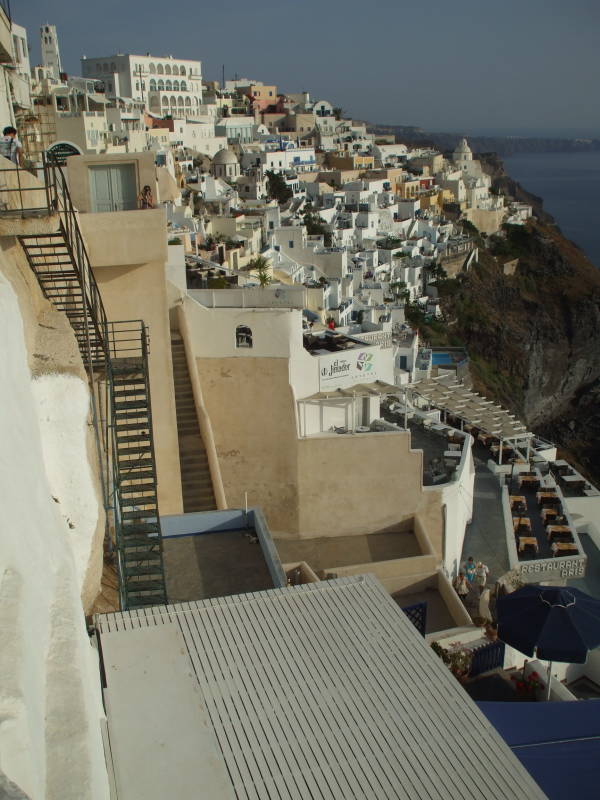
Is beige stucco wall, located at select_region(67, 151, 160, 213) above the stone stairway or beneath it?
above

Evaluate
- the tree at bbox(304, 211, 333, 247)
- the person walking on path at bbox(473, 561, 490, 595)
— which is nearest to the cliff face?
the tree at bbox(304, 211, 333, 247)

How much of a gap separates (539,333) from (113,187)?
5485 centimetres

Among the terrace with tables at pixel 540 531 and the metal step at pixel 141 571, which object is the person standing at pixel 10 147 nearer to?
the metal step at pixel 141 571

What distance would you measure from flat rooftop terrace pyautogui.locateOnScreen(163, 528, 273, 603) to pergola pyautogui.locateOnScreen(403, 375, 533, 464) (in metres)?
13.1

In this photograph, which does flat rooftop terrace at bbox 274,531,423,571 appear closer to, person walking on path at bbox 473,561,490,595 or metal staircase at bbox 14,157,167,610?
person walking on path at bbox 473,561,490,595

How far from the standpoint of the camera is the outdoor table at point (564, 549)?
16.5 meters

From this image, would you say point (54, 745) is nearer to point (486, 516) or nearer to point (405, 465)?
point (405, 465)

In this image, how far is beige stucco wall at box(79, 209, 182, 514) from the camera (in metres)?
10.4

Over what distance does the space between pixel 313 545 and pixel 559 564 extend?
17.2ft

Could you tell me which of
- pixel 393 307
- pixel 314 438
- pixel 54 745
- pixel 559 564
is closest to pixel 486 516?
pixel 559 564

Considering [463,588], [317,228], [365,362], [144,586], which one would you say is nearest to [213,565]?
[144,586]

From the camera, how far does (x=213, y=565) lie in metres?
8.93

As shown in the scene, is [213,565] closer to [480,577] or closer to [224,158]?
[480,577]

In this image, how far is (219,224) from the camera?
41.2 metres
